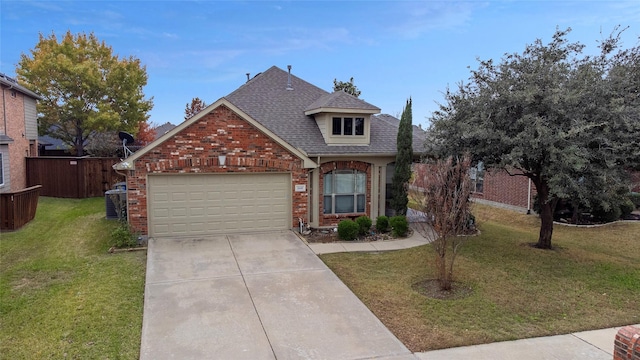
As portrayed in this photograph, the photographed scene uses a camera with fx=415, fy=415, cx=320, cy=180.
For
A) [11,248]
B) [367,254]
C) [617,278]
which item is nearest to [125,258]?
[11,248]

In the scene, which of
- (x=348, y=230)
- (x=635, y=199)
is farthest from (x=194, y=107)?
(x=635, y=199)

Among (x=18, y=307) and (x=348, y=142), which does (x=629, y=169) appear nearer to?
(x=348, y=142)

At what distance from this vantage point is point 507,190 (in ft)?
61.8

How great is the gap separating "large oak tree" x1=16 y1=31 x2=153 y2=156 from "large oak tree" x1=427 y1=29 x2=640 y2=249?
21.6 m

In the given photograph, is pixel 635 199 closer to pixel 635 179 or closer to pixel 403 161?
Result: pixel 635 179

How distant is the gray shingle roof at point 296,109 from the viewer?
46.3ft

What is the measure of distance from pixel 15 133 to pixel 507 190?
22.2 m

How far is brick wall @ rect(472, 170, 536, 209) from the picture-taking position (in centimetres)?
1792

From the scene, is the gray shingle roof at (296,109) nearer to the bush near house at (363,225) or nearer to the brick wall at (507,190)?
the bush near house at (363,225)

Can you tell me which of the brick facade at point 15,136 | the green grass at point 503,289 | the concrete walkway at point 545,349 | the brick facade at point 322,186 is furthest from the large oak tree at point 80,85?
the concrete walkway at point 545,349

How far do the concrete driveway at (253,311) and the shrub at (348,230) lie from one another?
1831 millimetres

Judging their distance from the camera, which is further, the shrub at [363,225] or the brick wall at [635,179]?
the shrub at [363,225]

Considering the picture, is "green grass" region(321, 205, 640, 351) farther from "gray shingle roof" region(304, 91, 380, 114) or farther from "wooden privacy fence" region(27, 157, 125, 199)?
"wooden privacy fence" region(27, 157, 125, 199)

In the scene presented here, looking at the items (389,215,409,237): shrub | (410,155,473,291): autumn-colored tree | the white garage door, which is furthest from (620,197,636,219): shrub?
the white garage door
